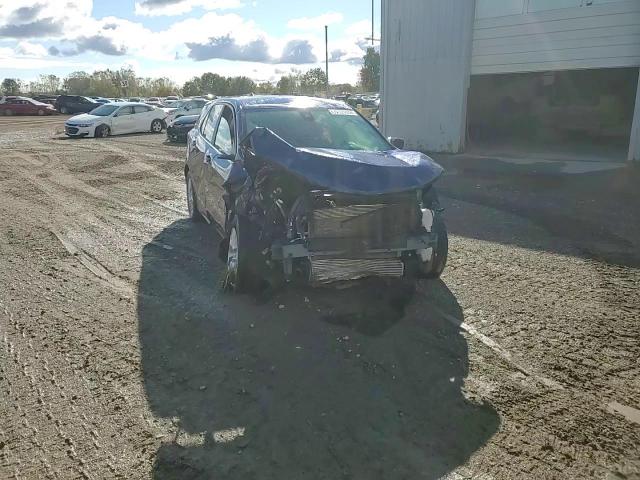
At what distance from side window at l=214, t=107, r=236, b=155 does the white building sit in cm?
1025

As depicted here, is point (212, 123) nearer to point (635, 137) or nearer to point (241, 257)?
point (241, 257)

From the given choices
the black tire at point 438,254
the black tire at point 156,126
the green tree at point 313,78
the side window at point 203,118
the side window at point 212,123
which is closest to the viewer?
the black tire at point 438,254

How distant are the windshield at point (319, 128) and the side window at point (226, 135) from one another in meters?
0.27

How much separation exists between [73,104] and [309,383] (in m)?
44.3

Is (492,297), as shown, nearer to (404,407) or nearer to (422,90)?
(404,407)

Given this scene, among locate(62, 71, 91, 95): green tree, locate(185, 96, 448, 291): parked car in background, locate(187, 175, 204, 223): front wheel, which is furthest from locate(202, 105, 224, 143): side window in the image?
locate(62, 71, 91, 95): green tree

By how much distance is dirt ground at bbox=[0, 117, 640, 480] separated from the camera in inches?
103

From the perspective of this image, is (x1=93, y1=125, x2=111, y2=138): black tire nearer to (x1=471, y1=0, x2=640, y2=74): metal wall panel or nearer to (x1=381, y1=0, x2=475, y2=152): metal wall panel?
(x1=381, y1=0, x2=475, y2=152): metal wall panel

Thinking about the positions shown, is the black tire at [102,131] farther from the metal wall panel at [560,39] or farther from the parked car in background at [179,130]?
the metal wall panel at [560,39]

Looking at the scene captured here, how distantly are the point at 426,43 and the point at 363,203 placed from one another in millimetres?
12537

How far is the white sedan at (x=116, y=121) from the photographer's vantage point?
21.0m

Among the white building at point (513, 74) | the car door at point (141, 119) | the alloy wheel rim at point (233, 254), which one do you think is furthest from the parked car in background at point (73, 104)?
the alloy wheel rim at point (233, 254)

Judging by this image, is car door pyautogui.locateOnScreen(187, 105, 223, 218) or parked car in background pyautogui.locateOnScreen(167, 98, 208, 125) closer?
car door pyautogui.locateOnScreen(187, 105, 223, 218)

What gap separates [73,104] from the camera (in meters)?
40.9
